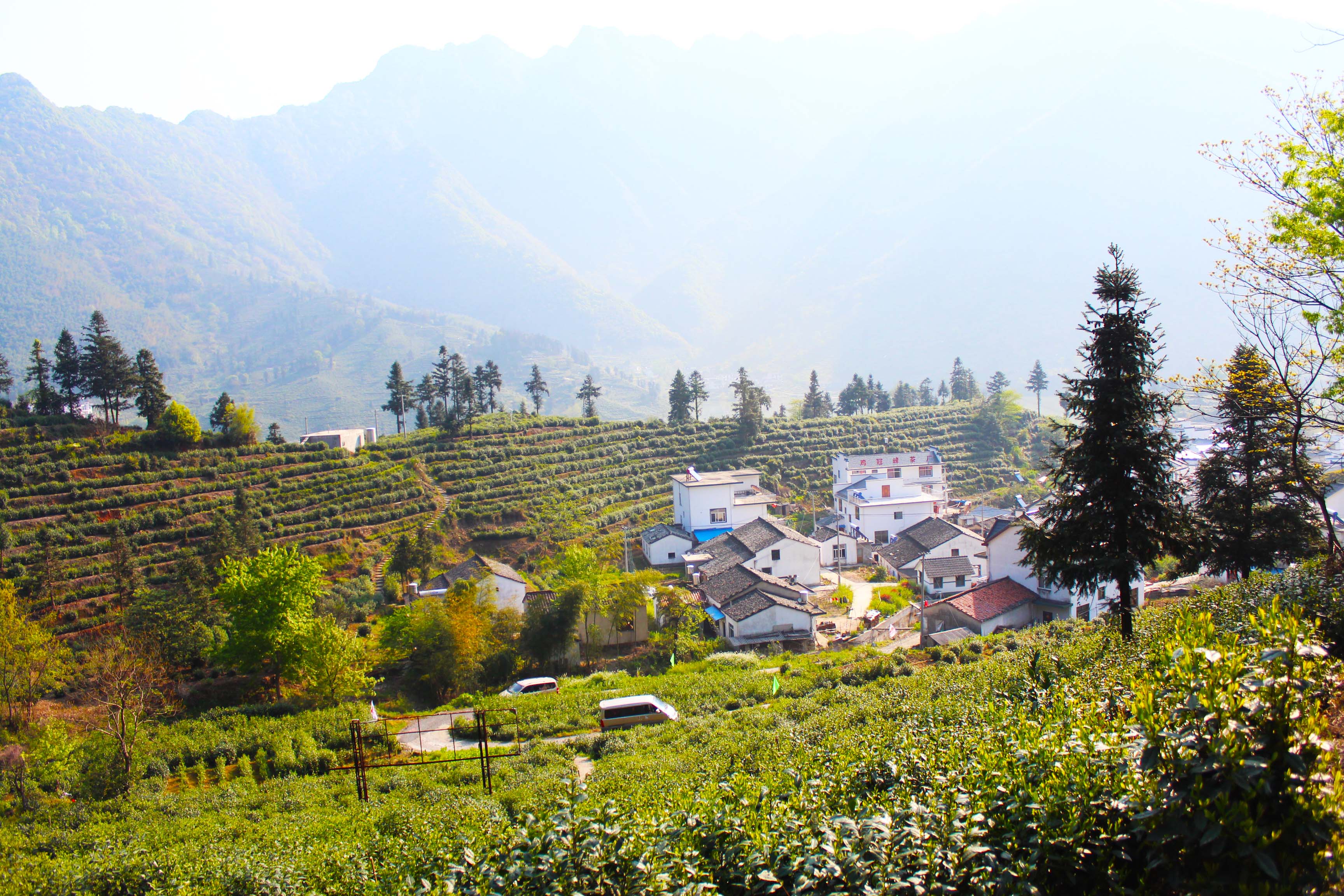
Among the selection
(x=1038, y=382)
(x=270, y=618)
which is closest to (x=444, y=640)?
(x=270, y=618)

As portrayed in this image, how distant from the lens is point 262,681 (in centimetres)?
2681

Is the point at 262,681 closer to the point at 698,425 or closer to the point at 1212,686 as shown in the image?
the point at 1212,686

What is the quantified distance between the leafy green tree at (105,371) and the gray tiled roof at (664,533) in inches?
1508

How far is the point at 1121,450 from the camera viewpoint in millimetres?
14352

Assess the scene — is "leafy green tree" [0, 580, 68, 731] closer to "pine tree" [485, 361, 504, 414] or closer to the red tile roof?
the red tile roof

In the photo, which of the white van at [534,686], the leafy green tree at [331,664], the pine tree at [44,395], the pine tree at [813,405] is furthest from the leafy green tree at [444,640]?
the pine tree at [813,405]

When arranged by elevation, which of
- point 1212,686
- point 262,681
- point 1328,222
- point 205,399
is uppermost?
point 205,399

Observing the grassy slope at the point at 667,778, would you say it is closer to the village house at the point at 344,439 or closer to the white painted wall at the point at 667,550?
the white painted wall at the point at 667,550

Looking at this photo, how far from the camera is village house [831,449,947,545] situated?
5153 centimetres

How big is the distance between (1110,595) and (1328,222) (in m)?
22.6

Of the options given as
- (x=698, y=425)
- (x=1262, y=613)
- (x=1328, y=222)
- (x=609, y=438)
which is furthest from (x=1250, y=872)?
(x=698, y=425)

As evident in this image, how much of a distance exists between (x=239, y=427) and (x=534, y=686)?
118 ft

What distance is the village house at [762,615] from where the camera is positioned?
104 ft

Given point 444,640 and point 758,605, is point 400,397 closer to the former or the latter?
point 444,640
